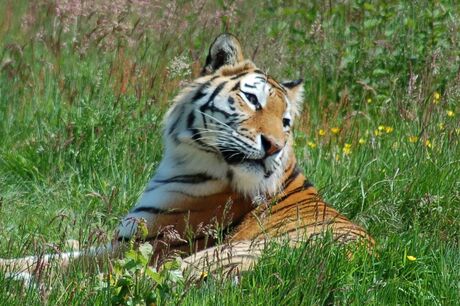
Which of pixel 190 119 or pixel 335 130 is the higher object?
pixel 190 119

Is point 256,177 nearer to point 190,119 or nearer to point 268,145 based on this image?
point 268,145

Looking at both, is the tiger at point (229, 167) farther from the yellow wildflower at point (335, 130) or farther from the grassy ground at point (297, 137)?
the yellow wildflower at point (335, 130)

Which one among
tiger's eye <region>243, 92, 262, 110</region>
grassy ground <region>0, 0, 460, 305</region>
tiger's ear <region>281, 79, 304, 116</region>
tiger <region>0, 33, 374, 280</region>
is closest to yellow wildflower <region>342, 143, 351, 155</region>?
grassy ground <region>0, 0, 460, 305</region>

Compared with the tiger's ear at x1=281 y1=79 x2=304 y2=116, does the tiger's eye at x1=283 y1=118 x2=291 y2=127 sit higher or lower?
lower

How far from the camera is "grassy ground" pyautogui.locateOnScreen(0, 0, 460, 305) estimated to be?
4.31 m

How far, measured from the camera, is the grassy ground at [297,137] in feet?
14.1

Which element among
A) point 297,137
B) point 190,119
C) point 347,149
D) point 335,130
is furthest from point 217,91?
point 335,130

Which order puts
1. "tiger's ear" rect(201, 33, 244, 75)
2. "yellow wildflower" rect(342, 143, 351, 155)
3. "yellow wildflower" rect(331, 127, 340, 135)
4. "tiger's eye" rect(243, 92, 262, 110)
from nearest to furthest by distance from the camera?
"tiger's eye" rect(243, 92, 262, 110), "tiger's ear" rect(201, 33, 244, 75), "yellow wildflower" rect(342, 143, 351, 155), "yellow wildflower" rect(331, 127, 340, 135)

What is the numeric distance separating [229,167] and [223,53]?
2.22ft

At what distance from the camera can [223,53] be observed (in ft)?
18.6

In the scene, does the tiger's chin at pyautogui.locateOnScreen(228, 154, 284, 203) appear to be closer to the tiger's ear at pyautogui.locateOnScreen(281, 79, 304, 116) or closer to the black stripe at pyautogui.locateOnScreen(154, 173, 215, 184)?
the black stripe at pyautogui.locateOnScreen(154, 173, 215, 184)

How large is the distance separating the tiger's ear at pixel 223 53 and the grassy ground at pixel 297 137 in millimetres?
352

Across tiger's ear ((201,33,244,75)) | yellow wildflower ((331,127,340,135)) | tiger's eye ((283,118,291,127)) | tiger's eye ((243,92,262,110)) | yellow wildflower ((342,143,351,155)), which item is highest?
tiger's ear ((201,33,244,75))

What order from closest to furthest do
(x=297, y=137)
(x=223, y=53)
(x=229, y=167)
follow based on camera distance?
(x=229, y=167) < (x=223, y=53) < (x=297, y=137)
